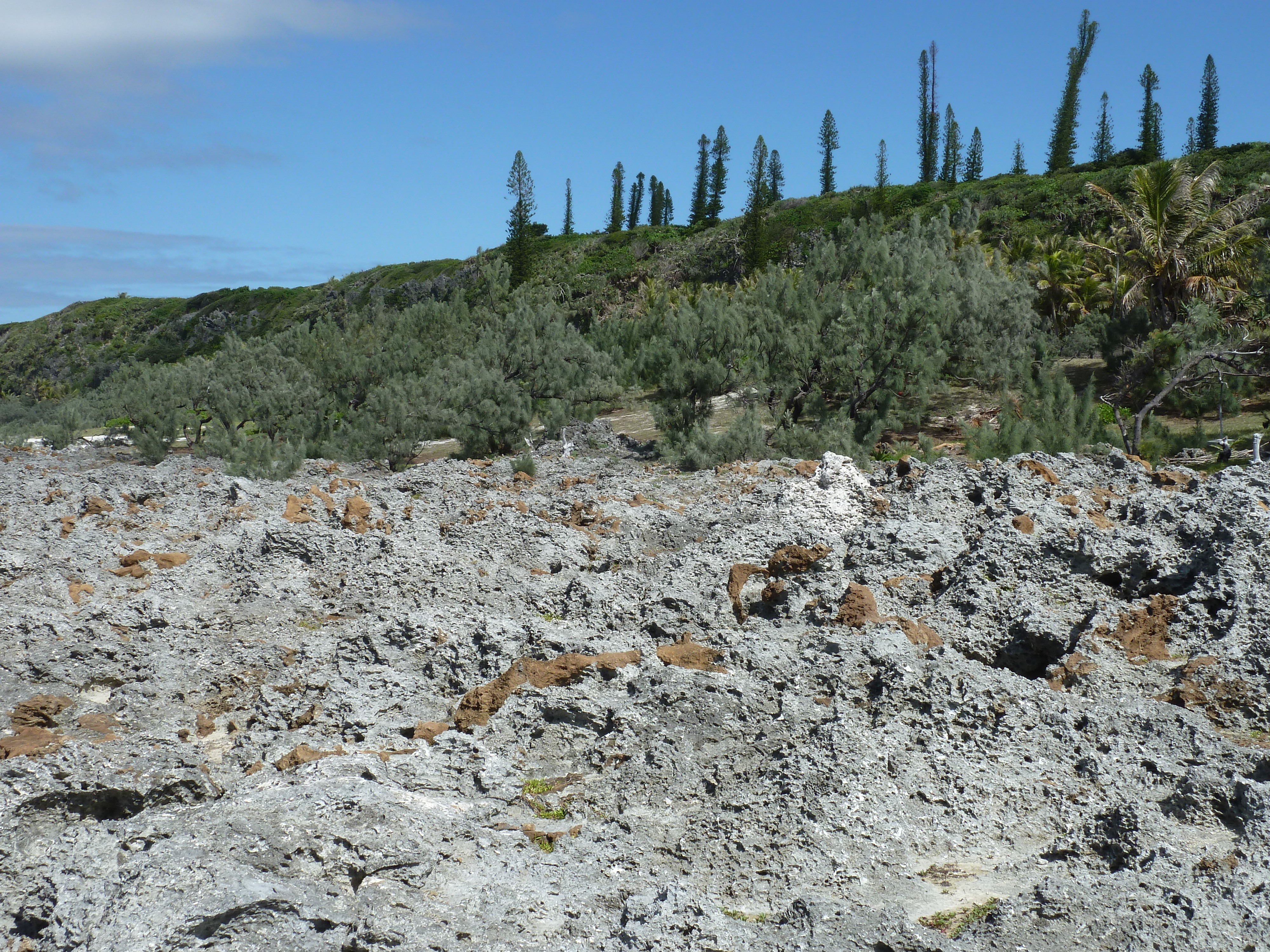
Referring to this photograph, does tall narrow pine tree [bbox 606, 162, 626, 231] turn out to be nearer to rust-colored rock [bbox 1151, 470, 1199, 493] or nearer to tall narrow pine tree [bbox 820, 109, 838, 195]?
tall narrow pine tree [bbox 820, 109, 838, 195]

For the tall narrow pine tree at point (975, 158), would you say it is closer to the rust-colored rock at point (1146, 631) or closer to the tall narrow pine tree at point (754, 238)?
the tall narrow pine tree at point (754, 238)

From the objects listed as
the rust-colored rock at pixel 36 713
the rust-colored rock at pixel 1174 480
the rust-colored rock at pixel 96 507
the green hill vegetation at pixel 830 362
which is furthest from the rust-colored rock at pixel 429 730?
the green hill vegetation at pixel 830 362

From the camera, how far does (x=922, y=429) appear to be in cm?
1902

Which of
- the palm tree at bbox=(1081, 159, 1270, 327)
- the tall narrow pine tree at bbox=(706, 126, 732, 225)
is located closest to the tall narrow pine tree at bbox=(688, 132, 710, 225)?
the tall narrow pine tree at bbox=(706, 126, 732, 225)

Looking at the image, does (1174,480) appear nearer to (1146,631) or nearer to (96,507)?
(1146,631)

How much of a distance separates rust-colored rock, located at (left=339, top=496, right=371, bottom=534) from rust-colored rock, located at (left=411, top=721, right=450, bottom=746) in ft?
12.0

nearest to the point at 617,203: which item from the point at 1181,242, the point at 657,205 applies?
the point at 657,205

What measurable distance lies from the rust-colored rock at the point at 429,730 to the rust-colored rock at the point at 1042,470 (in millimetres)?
5716

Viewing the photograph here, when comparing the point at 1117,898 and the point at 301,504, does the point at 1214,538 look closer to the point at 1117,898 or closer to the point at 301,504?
the point at 1117,898

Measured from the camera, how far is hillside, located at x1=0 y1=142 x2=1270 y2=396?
1736 inches

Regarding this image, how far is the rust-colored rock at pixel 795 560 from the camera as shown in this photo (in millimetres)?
7359

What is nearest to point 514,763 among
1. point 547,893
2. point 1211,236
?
point 547,893

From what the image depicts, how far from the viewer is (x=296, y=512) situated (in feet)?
30.7

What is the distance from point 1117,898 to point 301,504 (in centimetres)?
794
